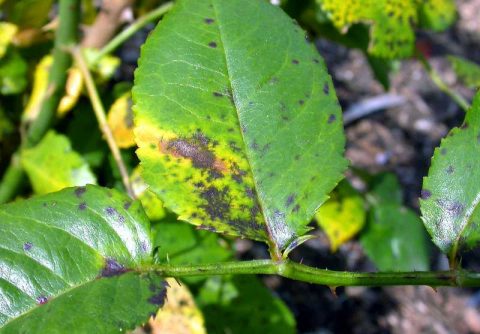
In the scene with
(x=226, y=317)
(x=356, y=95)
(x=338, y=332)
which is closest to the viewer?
(x=226, y=317)

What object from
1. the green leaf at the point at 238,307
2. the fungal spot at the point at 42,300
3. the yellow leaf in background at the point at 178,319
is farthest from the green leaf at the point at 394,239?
the fungal spot at the point at 42,300

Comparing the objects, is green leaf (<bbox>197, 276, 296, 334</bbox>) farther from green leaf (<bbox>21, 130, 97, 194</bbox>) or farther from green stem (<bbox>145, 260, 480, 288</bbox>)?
green stem (<bbox>145, 260, 480, 288</bbox>)

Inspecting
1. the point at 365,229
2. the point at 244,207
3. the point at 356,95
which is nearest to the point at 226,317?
the point at 365,229

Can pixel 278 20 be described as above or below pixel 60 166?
above

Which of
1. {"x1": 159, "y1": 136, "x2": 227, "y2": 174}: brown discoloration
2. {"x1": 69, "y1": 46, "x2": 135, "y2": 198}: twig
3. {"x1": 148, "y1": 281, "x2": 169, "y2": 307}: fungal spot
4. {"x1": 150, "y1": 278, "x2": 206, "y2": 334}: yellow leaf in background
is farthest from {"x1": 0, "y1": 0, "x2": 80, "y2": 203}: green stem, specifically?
{"x1": 148, "y1": 281, "x2": 169, "y2": 307}: fungal spot

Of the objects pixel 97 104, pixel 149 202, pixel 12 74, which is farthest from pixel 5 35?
pixel 149 202

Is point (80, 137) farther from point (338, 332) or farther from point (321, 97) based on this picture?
point (338, 332)
